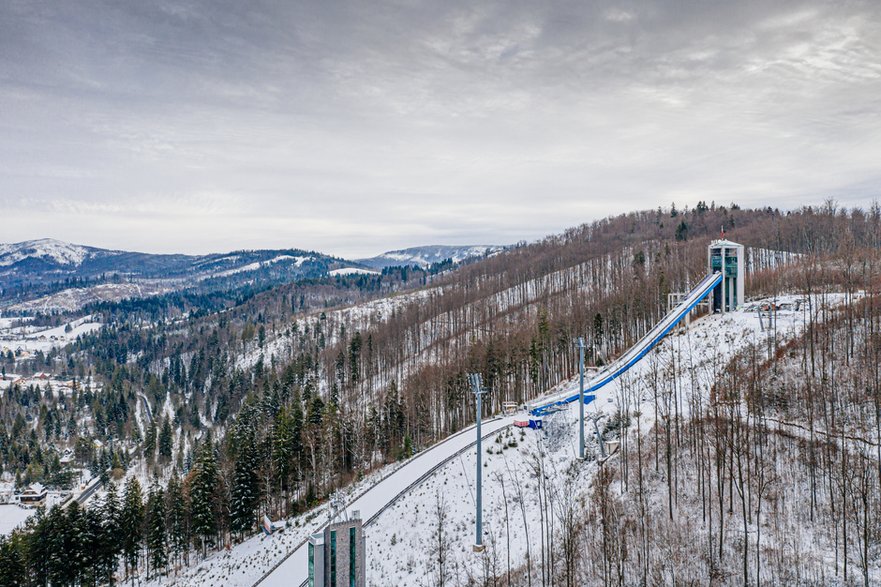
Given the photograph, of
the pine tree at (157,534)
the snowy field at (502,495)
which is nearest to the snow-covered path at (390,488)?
the snowy field at (502,495)

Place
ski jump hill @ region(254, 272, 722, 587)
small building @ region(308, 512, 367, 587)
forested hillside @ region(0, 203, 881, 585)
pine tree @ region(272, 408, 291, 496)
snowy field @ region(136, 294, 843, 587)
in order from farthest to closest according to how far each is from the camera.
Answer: pine tree @ region(272, 408, 291, 496) → ski jump hill @ region(254, 272, 722, 587) → forested hillside @ region(0, 203, 881, 585) → snowy field @ region(136, 294, 843, 587) → small building @ region(308, 512, 367, 587)

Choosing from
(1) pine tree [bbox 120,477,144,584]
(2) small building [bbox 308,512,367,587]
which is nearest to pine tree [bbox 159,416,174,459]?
(1) pine tree [bbox 120,477,144,584]

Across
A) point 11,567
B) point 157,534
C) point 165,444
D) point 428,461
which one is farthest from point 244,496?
point 165,444

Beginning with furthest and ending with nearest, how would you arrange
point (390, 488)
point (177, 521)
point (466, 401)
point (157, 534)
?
point (466, 401), point (177, 521), point (157, 534), point (390, 488)

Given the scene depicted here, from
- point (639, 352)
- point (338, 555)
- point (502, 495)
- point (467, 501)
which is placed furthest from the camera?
point (639, 352)

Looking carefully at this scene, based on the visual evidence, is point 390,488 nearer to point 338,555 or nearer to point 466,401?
point 338,555

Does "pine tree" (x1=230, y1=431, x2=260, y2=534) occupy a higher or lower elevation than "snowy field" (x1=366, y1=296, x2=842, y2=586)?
lower

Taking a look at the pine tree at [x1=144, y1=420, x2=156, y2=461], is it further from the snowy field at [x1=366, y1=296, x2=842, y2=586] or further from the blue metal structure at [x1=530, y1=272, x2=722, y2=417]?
the blue metal structure at [x1=530, y1=272, x2=722, y2=417]
